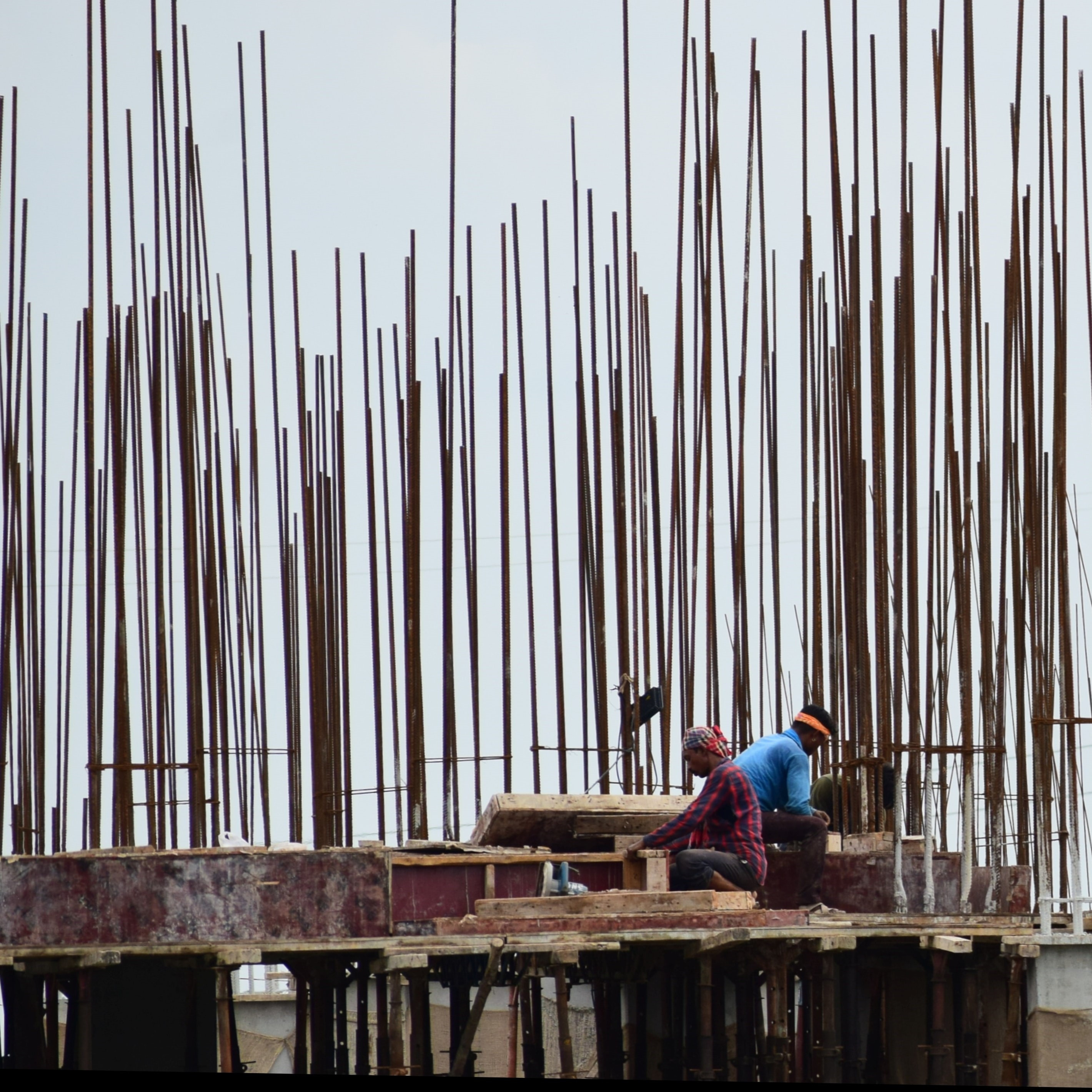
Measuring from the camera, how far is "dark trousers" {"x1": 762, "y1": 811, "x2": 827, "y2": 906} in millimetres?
11664

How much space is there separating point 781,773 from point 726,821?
614 mm

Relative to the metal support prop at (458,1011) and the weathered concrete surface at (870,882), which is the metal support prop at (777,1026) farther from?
the metal support prop at (458,1011)

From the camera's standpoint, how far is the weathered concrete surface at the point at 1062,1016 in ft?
34.1

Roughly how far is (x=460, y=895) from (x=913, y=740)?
341 cm

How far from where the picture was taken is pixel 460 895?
11133mm

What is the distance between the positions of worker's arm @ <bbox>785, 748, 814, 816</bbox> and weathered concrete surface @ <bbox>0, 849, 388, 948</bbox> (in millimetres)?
2644

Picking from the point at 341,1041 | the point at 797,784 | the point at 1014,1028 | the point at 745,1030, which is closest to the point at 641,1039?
the point at 745,1030

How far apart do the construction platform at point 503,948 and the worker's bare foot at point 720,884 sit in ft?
1.00

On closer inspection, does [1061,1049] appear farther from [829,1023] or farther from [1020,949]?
[829,1023]

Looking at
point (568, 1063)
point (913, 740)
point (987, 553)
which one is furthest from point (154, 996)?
Result: point (987, 553)

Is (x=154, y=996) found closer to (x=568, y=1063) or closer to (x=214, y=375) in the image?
(x=568, y=1063)

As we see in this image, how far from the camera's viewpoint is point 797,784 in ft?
38.7

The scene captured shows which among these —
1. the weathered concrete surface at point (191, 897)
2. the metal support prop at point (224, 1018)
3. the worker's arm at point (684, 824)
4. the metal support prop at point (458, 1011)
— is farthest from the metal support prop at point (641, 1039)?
the weathered concrete surface at point (191, 897)

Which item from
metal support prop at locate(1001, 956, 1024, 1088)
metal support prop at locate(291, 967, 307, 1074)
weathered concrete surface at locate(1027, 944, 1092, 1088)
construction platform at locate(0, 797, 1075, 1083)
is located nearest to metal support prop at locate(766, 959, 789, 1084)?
construction platform at locate(0, 797, 1075, 1083)
